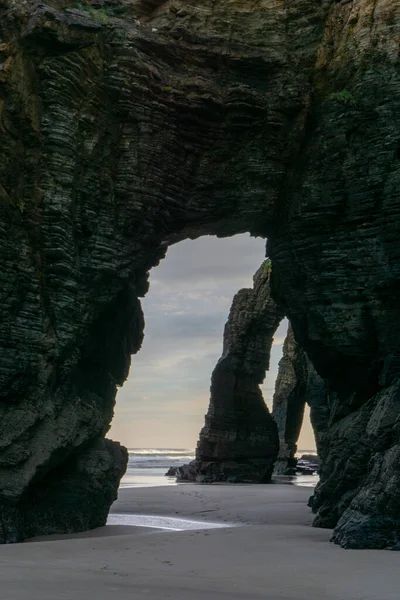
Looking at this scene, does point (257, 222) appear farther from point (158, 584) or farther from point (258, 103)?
point (158, 584)

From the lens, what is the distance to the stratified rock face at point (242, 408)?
33.4m

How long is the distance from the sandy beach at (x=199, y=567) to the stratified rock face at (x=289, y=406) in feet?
106

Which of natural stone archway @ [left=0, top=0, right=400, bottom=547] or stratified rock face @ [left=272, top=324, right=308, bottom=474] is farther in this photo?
stratified rock face @ [left=272, top=324, right=308, bottom=474]

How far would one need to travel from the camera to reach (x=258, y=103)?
53.5 feet

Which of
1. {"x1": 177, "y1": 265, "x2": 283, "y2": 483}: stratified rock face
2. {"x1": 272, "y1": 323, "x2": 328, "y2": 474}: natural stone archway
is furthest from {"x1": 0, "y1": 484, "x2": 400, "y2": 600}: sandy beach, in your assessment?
{"x1": 272, "y1": 323, "x2": 328, "y2": 474}: natural stone archway

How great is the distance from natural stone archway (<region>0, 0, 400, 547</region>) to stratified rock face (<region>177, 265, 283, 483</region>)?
16.5 meters

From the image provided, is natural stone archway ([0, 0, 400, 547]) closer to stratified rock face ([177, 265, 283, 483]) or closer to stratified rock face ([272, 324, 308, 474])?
stratified rock face ([177, 265, 283, 483])

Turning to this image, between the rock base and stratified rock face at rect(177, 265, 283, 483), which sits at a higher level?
stratified rock face at rect(177, 265, 283, 483)

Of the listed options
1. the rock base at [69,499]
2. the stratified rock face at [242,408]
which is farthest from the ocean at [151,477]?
the rock base at [69,499]

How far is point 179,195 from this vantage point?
16391 millimetres

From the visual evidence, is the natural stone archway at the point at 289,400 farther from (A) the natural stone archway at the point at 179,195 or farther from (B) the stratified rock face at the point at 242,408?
(A) the natural stone archway at the point at 179,195

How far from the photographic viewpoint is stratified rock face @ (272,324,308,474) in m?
45.7

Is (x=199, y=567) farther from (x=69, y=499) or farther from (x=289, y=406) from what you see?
(x=289, y=406)

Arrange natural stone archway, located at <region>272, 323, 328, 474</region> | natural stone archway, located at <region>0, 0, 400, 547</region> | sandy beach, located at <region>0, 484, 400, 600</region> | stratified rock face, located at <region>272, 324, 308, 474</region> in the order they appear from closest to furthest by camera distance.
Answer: sandy beach, located at <region>0, 484, 400, 600</region>, natural stone archway, located at <region>0, 0, 400, 547</region>, natural stone archway, located at <region>272, 323, 328, 474</region>, stratified rock face, located at <region>272, 324, 308, 474</region>
